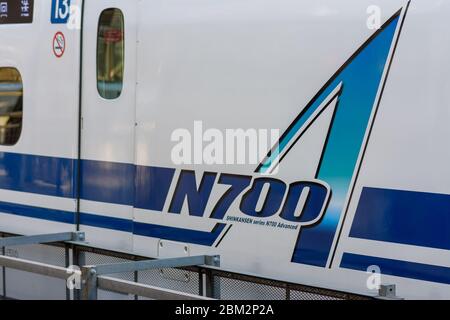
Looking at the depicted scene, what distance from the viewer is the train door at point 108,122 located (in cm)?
542

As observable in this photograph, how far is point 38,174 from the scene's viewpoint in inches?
236

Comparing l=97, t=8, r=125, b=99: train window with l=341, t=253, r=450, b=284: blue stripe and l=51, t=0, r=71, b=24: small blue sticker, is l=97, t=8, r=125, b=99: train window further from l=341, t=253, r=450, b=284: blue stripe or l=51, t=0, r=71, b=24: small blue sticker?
l=341, t=253, r=450, b=284: blue stripe

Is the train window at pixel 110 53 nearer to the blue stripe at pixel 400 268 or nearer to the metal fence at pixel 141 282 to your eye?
the metal fence at pixel 141 282

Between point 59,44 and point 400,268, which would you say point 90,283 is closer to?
point 400,268

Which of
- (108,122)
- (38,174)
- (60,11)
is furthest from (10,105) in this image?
(108,122)

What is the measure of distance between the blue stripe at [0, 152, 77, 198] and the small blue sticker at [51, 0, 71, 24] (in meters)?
0.95

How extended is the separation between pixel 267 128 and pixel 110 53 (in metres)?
1.34

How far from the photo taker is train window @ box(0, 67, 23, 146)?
20.1ft

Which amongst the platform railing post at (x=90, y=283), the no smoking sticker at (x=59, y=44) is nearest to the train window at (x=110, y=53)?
the no smoking sticker at (x=59, y=44)

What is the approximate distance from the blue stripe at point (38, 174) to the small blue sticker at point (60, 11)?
95cm

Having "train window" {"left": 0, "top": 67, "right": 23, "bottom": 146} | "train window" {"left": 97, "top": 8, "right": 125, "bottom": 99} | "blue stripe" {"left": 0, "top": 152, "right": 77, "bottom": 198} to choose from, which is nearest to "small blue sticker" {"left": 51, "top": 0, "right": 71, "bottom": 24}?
"train window" {"left": 97, "top": 8, "right": 125, "bottom": 99}
